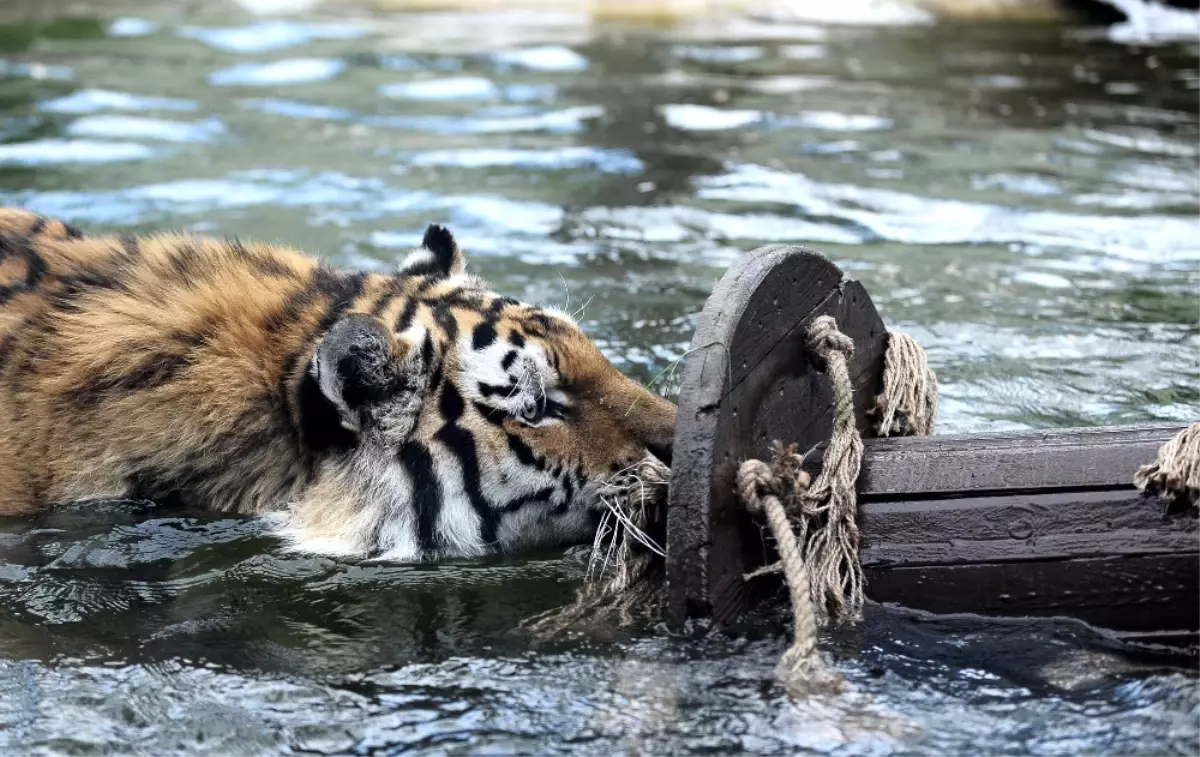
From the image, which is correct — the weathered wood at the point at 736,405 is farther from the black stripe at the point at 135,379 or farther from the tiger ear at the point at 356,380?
the black stripe at the point at 135,379

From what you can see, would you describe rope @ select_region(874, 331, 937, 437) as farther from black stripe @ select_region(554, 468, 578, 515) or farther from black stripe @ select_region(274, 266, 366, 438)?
black stripe @ select_region(274, 266, 366, 438)

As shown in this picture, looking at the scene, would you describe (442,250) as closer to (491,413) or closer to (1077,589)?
(491,413)

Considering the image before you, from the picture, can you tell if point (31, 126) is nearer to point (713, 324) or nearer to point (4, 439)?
point (4, 439)

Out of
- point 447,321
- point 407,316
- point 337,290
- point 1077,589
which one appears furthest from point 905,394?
point 337,290

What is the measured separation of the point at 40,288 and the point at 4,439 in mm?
434

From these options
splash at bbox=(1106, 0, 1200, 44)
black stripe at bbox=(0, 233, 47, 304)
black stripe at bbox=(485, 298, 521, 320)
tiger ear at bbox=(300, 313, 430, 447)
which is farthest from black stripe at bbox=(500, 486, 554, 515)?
splash at bbox=(1106, 0, 1200, 44)

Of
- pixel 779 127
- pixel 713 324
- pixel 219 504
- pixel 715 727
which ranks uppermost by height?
pixel 779 127

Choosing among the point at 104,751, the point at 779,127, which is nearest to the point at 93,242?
the point at 104,751

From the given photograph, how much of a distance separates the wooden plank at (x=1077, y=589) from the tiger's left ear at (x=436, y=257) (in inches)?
66.0

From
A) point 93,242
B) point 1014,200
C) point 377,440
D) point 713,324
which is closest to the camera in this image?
point 713,324

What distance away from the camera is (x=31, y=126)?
904cm

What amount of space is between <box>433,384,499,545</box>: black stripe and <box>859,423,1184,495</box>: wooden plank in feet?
3.27

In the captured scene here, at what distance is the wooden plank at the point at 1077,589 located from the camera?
2.98 m

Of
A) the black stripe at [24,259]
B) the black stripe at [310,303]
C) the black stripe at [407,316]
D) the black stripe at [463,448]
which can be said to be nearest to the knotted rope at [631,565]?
the black stripe at [463,448]
